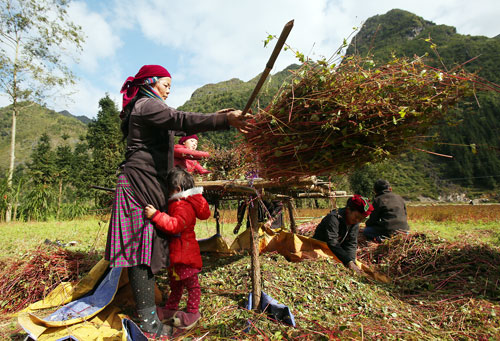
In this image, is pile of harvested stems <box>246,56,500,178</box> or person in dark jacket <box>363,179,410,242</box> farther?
person in dark jacket <box>363,179,410,242</box>

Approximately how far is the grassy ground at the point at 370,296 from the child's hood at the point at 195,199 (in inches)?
34.5

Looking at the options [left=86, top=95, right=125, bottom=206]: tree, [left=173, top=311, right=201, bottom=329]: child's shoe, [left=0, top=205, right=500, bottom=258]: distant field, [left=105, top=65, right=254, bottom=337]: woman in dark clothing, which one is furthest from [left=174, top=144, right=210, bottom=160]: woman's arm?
[left=86, top=95, right=125, bottom=206]: tree

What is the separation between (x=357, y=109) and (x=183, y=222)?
152 centimetres

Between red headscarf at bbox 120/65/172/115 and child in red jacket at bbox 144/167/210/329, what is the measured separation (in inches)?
27.0

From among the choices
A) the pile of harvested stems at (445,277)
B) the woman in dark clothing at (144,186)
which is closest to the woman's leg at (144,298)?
the woman in dark clothing at (144,186)

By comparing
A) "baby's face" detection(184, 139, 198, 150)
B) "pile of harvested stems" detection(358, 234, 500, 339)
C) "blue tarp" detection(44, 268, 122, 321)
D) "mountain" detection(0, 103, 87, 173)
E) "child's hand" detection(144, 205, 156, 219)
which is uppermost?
"mountain" detection(0, 103, 87, 173)

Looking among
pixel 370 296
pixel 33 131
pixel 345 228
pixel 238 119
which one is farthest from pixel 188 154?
pixel 33 131

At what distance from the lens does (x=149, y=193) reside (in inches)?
83.4

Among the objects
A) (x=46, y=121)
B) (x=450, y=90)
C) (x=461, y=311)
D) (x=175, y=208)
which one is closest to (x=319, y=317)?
(x=461, y=311)

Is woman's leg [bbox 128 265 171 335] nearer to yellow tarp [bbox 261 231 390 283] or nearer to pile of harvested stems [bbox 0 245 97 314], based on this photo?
pile of harvested stems [bbox 0 245 97 314]

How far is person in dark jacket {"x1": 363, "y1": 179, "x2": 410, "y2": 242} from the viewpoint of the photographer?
498cm

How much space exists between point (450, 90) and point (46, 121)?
400ft

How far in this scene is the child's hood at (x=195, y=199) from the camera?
7.71 ft

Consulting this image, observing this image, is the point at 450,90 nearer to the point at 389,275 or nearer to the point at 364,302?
the point at 364,302
